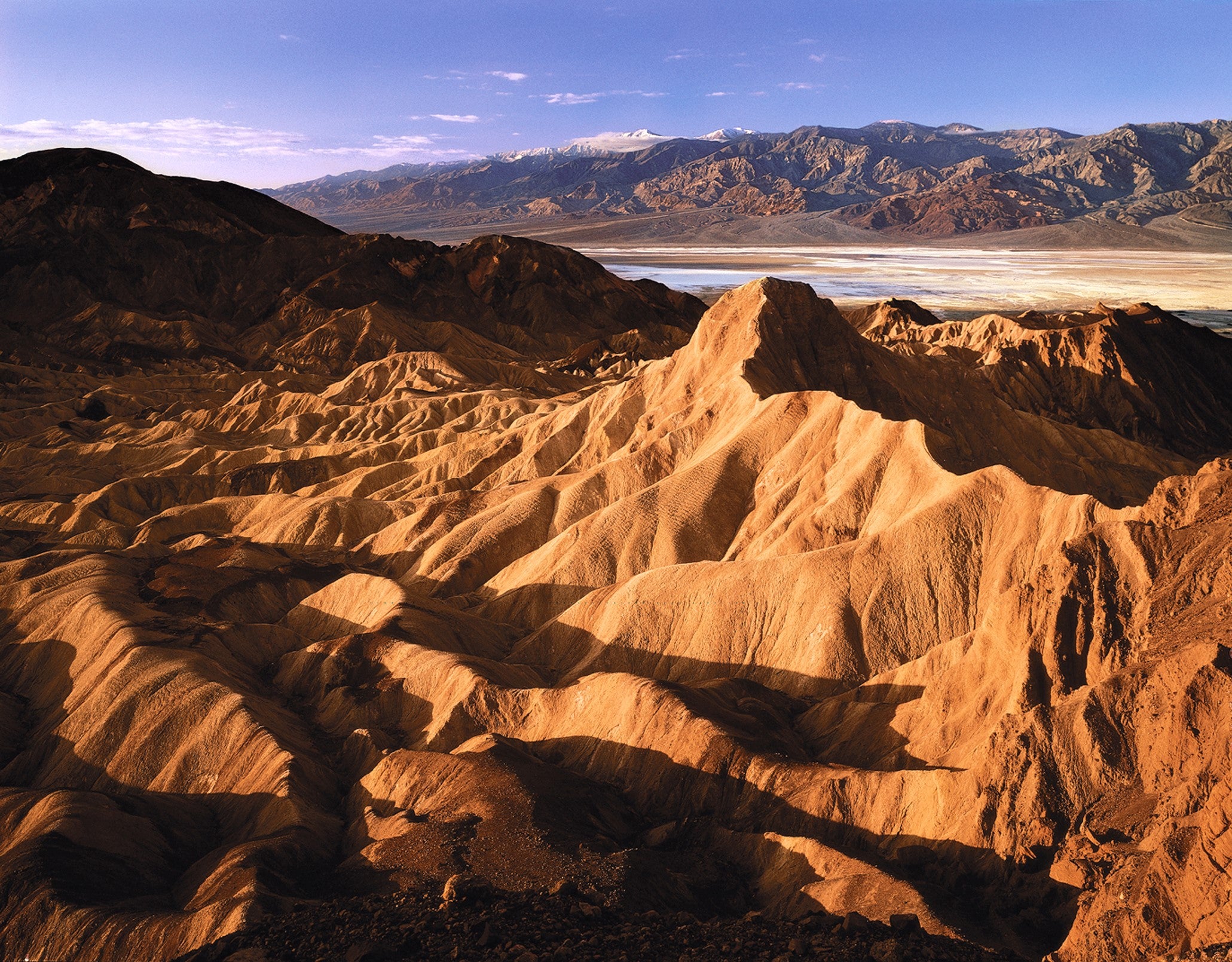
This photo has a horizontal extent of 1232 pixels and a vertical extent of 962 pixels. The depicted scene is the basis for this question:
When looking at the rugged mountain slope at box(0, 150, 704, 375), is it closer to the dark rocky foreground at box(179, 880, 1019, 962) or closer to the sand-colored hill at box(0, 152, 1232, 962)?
the sand-colored hill at box(0, 152, 1232, 962)

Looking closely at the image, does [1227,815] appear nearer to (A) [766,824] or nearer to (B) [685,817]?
(A) [766,824]

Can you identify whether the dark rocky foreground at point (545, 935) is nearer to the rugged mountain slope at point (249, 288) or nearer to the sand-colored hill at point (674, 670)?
the sand-colored hill at point (674, 670)

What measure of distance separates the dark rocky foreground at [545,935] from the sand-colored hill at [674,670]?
5.58 ft

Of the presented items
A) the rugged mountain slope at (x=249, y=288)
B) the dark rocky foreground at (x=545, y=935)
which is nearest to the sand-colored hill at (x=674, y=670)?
the dark rocky foreground at (x=545, y=935)

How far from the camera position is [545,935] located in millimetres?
19109

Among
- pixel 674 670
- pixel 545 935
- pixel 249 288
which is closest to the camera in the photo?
pixel 545 935

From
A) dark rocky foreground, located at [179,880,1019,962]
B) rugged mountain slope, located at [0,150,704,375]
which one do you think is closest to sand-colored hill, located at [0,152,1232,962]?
dark rocky foreground, located at [179,880,1019,962]

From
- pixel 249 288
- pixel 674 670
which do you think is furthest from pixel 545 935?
pixel 249 288

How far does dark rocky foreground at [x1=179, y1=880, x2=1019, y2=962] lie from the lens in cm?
1805

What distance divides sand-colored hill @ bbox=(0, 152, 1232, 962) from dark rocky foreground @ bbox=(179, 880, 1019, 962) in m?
1.70

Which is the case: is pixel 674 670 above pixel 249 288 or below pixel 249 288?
below

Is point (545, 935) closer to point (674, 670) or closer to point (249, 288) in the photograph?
point (674, 670)

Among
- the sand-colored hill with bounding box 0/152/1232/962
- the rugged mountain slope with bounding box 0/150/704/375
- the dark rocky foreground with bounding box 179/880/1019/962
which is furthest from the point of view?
the rugged mountain slope with bounding box 0/150/704/375

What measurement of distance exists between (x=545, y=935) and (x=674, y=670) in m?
18.8
